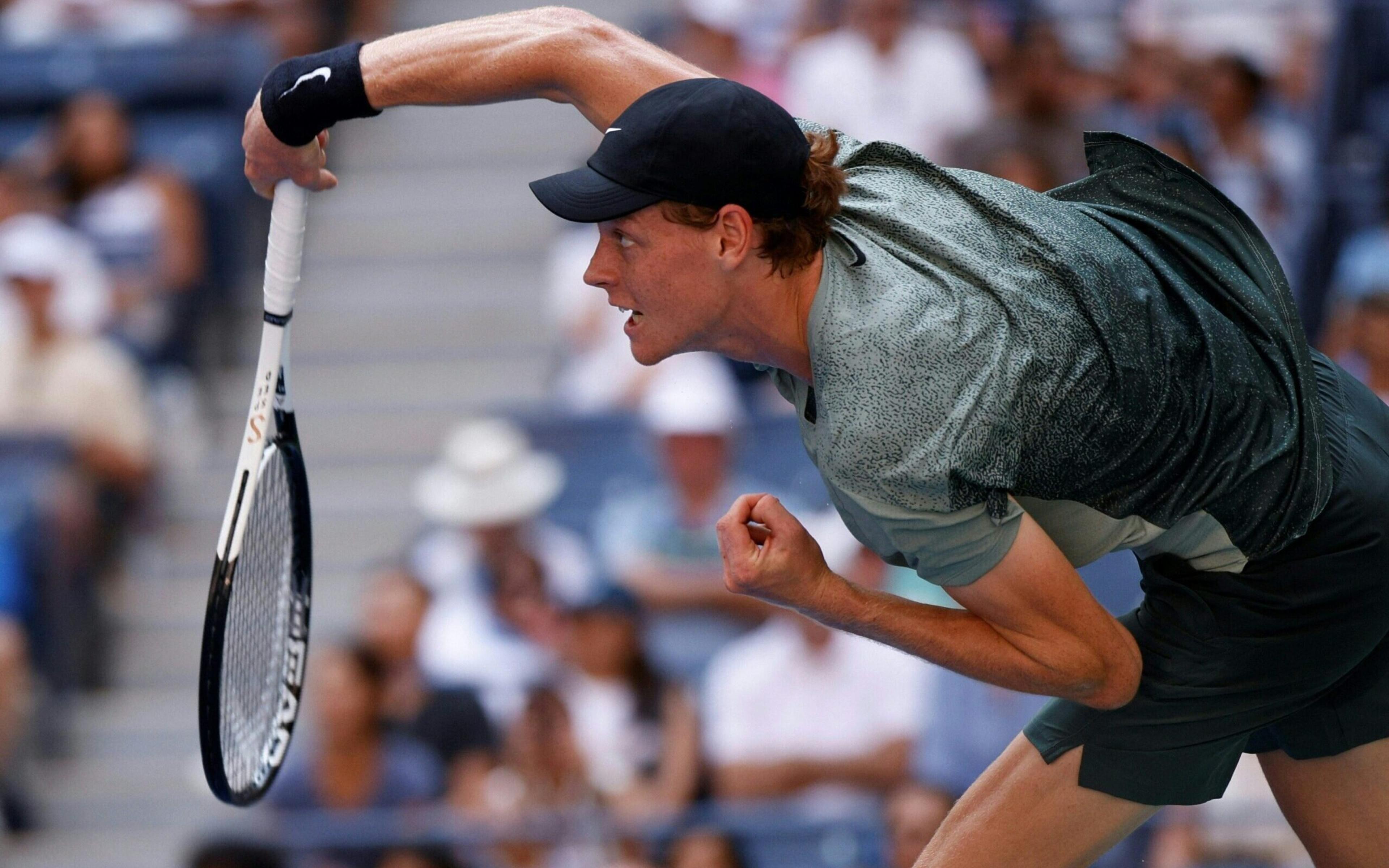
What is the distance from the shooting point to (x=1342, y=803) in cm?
248

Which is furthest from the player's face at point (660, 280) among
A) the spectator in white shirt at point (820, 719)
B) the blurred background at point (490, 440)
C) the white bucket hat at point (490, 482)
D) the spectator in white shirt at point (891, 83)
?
the spectator in white shirt at point (891, 83)

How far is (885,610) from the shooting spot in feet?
7.16

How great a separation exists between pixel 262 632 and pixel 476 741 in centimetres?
193

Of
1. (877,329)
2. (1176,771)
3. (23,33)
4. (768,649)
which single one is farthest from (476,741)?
(23,33)

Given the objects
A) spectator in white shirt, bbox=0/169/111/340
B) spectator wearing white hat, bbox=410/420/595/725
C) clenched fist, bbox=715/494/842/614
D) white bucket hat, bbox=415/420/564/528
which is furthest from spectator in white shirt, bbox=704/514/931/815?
spectator in white shirt, bbox=0/169/111/340

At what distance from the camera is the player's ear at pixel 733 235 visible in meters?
2.08

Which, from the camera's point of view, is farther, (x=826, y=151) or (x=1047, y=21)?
(x=1047, y=21)

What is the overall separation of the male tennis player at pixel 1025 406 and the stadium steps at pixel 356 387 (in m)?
3.67

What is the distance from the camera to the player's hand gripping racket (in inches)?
98.6

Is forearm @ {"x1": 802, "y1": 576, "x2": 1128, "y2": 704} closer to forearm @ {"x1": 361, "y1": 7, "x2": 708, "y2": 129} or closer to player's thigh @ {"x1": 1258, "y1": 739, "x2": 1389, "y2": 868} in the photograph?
player's thigh @ {"x1": 1258, "y1": 739, "x2": 1389, "y2": 868}

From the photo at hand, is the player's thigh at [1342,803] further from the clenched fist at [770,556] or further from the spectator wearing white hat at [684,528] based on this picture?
the spectator wearing white hat at [684,528]

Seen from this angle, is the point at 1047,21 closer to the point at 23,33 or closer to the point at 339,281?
the point at 339,281

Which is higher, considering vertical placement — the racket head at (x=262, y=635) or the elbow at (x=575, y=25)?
the elbow at (x=575, y=25)

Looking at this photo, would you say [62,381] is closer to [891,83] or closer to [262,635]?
[891,83]
